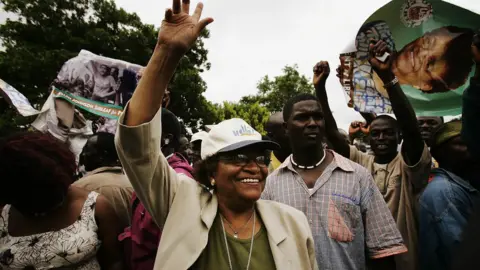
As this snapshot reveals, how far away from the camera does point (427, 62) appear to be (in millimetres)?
3445

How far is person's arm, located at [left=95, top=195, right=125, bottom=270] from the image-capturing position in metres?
2.54

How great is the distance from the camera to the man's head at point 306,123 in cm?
301

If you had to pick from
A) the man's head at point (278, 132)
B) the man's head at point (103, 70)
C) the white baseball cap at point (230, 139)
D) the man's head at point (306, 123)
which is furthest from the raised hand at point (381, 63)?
the man's head at point (103, 70)

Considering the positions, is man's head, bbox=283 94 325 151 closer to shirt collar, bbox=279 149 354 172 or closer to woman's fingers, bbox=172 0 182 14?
shirt collar, bbox=279 149 354 172

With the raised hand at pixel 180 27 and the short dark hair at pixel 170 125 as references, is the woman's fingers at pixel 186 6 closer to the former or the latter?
the raised hand at pixel 180 27

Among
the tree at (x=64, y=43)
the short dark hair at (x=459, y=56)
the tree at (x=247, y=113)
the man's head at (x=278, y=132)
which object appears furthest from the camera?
the tree at (x=247, y=113)

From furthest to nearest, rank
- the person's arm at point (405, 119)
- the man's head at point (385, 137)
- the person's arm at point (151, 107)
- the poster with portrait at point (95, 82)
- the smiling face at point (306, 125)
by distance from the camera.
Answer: the poster with portrait at point (95, 82)
the man's head at point (385, 137)
the smiling face at point (306, 125)
the person's arm at point (405, 119)
the person's arm at point (151, 107)

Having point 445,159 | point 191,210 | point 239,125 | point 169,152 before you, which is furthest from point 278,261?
point 169,152

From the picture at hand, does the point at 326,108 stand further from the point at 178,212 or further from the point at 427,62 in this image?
the point at 178,212

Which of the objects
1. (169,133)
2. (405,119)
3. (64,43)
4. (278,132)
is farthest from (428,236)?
(64,43)

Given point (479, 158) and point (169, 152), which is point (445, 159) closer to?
point (479, 158)

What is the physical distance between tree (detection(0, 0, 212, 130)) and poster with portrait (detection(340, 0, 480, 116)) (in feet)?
55.5

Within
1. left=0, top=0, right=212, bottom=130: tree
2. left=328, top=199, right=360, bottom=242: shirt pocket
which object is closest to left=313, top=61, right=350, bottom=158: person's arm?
left=328, top=199, right=360, bottom=242: shirt pocket

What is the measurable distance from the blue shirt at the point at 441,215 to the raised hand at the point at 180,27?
174cm
